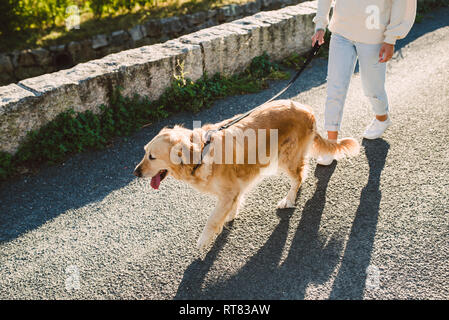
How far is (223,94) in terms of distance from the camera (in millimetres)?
5723

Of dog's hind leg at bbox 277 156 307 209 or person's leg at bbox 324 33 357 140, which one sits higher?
person's leg at bbox 324 33 357 140

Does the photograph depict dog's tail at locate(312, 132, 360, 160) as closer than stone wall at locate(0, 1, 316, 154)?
Yes

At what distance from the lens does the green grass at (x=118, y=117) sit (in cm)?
436

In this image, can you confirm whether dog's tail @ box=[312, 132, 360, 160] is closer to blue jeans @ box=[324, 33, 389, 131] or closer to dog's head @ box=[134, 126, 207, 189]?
blue jeans @ box=[324, 33, 389, 131]

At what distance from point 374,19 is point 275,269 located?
102 inches

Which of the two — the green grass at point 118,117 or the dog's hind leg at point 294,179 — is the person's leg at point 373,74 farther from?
the green grass at point 118,117

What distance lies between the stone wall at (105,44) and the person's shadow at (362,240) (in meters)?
5.45

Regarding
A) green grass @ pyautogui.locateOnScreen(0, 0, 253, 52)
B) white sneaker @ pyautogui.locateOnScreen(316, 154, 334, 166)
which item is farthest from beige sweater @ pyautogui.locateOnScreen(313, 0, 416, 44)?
green grass @ pyautogui.locateOnScreen(0, 0, 253, 52)

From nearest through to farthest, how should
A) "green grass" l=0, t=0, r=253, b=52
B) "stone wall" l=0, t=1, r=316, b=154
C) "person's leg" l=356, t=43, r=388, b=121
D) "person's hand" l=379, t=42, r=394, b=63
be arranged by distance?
"person's hand" l=379, t=42, r=394, b=63, "person's leg" l=356, t=43, r=388, b=121, "stone wall" l=0, t=1, r=316, b=154, "green grass" l=0, t=0, r=253, b=52

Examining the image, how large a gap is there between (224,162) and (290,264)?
1.06 metres

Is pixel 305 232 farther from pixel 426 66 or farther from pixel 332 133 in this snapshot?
pixel 426 66

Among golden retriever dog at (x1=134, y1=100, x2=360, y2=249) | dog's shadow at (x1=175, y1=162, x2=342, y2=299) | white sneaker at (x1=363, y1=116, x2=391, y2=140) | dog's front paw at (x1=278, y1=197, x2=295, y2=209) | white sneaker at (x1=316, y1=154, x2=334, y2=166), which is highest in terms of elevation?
golden retriever dog at (x1=134, y1=100, x2=360, y2=249)

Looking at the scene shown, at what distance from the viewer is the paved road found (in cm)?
301

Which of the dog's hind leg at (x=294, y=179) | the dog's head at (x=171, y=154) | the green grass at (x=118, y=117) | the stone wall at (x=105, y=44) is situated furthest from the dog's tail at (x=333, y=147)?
the stone wall at (x=105, y=44)
